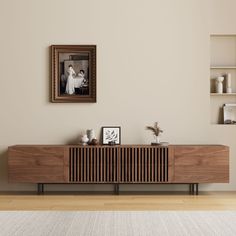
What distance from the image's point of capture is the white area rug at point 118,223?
4.64 meters

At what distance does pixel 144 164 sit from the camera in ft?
22.3

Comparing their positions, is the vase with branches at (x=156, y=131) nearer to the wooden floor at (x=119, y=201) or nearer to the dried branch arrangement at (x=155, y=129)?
the dried branch arrangement at (x=155, y=129)

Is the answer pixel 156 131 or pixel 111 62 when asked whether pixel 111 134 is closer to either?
pixel 156 131

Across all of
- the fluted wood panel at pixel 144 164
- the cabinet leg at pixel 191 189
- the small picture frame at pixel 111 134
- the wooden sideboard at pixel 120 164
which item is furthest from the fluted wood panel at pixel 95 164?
the cabinet leg at pixel 191 189

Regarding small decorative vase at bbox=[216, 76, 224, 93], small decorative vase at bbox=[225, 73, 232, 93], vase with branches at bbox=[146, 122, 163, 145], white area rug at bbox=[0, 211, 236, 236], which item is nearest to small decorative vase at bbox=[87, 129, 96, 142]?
vase with branches at bbox=[146, 122, 163, 145]

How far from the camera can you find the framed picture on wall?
283 inches

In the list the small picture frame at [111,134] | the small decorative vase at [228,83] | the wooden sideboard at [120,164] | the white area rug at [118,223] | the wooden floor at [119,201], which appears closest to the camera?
the white area rug at [118,223]

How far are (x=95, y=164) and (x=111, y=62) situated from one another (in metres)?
1.42

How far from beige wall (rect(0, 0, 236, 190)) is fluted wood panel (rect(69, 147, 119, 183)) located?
0.49 meters

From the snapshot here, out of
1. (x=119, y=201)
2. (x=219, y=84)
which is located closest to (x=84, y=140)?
(x=119, y=201)

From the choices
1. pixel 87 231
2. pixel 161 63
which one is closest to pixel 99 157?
pixel 161 63

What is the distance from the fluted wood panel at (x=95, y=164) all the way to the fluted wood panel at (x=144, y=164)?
0.37 feet

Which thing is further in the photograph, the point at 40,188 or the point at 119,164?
the point at 40,188

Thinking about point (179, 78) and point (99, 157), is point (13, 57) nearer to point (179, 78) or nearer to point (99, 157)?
point (99, 157)
